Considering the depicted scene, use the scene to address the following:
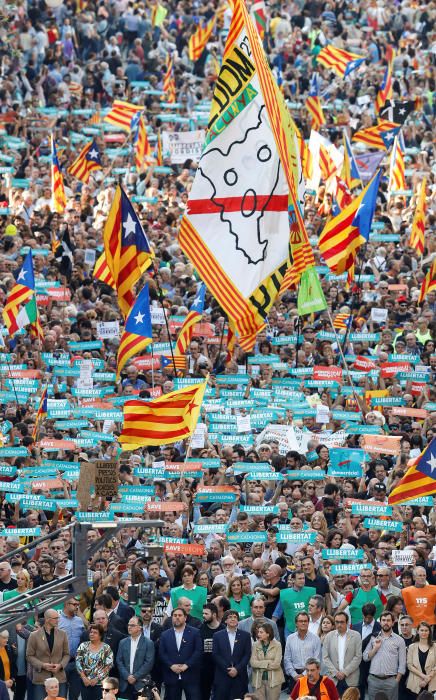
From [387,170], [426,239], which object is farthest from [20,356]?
[387,170]

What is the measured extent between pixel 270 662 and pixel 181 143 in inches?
760

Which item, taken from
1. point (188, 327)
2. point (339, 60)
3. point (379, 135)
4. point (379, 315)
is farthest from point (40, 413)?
point (339, 60)

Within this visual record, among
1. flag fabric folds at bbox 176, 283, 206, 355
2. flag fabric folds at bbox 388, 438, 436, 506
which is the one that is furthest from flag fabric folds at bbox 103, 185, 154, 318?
flag fabric folds at bbox 388, 438, 436, 506

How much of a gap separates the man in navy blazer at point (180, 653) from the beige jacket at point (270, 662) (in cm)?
54

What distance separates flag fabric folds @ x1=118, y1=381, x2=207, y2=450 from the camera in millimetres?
2905

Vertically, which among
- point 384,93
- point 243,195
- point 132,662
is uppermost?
point 384,93

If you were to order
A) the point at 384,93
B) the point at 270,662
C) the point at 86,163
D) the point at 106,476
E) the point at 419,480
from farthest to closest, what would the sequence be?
the point at 384,93, the point at 86,163, the point at 419,480, the point at 106,476, the point at 270,662

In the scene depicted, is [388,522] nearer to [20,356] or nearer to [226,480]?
[226,480]

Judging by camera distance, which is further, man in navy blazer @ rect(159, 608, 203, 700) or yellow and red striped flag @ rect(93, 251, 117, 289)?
yellow and red striped flag @ rect(93, 251, 117, 289)

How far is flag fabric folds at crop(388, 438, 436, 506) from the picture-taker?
873 inches

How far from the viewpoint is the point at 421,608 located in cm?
2114

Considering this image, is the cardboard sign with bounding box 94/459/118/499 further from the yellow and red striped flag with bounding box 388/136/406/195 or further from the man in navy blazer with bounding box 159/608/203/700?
the yellow and red striped flag with bounding box 388/136/406/195

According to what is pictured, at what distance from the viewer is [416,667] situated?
20656mm

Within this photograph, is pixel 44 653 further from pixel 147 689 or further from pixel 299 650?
pixel 299 650
